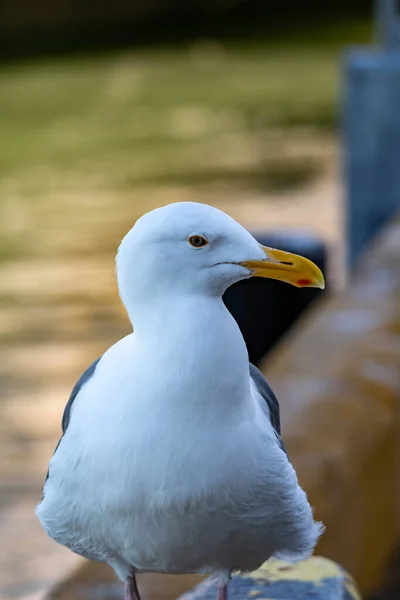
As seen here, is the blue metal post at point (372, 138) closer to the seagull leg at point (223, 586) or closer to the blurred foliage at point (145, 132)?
Answer: the blurred foliage at point (145, 132)

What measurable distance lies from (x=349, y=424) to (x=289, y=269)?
205 cm

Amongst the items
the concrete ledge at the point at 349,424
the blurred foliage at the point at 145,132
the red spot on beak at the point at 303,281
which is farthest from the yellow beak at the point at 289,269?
the blurred foliage at the point at 145,132

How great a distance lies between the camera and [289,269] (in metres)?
2.21

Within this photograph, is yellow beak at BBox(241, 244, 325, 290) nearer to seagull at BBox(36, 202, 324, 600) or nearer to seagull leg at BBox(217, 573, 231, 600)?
seagull at BBox(36, 202, 324, 600)

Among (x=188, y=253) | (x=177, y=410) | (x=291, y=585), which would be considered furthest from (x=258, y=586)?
(x=188, y=253)

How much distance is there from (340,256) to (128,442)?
7.52 meters

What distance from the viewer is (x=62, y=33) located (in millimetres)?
25062

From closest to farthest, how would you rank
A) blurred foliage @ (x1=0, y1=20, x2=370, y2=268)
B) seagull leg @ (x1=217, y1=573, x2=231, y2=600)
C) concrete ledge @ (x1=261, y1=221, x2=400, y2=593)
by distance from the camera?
seagull leg @ (x1=217, y1=573, x2=231, y2=600), concrete ledge @ (x1=261, y1=221, x2=400, y2=593), blurred foliage @ (x1=0, y1=20, x2=370, y2=268)

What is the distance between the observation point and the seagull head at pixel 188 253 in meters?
2.14

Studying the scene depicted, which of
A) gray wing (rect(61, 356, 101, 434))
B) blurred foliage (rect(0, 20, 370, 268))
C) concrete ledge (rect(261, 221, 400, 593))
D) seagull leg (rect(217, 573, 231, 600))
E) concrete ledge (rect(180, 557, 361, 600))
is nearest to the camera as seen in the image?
gray wing (rect(61, 356, 101, 434))

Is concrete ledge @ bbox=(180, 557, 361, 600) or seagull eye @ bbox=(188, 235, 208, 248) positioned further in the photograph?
concrete ledge @ bbox=(180, 557, 361, 600)

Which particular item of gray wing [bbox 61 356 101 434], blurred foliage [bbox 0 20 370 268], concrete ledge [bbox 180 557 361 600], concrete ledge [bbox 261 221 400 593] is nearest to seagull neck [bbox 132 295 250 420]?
gray wing [bbox 61 356 101 434]

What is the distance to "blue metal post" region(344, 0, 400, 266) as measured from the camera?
7.69 metres

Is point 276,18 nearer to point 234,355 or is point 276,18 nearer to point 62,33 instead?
Result: point 62,33
